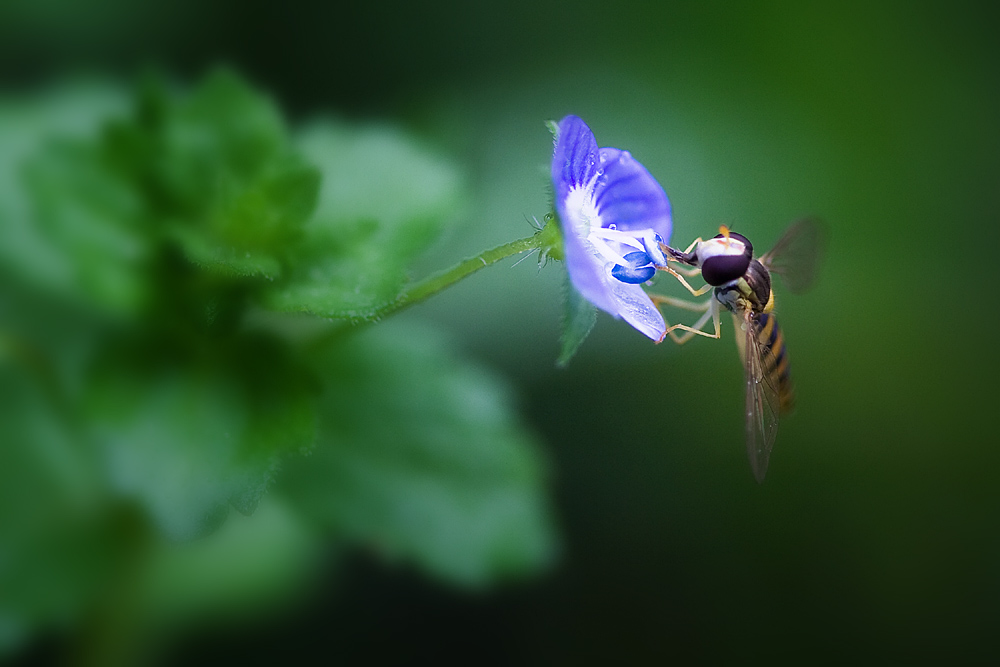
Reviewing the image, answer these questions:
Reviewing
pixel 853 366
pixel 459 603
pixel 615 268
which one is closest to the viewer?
pixel 615 268

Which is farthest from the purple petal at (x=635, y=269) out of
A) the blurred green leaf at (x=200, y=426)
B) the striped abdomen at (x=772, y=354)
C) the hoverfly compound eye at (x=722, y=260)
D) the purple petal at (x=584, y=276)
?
the blurred green leaf at (x=200, y=426)

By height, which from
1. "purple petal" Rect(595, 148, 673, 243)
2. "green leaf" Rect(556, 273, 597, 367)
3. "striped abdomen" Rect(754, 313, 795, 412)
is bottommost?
"green leaf" Rect(556, 273, 597, 367)

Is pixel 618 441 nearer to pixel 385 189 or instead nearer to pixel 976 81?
pixel 385 189

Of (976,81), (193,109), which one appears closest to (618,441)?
(193,109)

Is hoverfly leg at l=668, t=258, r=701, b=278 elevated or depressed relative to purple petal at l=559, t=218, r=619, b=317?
elevated

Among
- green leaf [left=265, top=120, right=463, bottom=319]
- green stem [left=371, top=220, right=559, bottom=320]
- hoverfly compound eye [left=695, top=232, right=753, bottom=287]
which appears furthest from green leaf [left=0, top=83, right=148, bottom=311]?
hoverfly compound eye [left=695, top=232, right=753, bottom=287]

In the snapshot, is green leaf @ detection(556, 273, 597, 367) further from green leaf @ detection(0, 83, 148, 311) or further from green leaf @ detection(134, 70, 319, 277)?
green leaf @ detection(0, 83, 148, 311)

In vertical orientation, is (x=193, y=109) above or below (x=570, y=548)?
above

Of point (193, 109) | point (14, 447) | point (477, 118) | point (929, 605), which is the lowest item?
point (929, 605)
